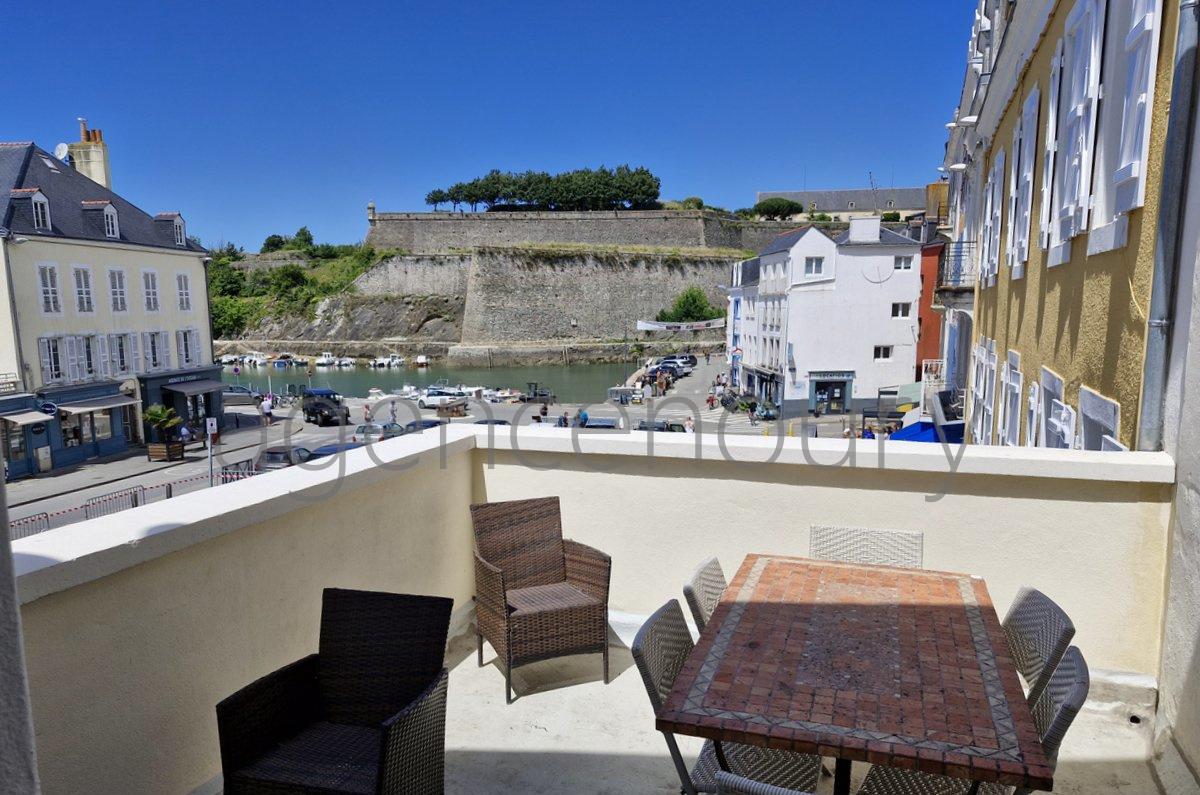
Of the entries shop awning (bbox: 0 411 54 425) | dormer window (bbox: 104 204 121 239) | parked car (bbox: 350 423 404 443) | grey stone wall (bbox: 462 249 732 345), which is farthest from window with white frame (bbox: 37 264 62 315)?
grey stone wall (bbox: 462 249 732 345)

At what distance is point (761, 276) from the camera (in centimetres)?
2975

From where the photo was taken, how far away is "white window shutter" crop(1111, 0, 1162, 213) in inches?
117

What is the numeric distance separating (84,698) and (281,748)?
0.47 meters

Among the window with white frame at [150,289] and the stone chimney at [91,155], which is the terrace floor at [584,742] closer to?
the window with white frame at [150,289]

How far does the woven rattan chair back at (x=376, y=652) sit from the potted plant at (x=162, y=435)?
20307mm

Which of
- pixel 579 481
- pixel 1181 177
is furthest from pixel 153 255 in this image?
pixel 1181 177

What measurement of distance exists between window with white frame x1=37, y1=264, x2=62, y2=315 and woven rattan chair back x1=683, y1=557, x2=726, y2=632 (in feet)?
69.1

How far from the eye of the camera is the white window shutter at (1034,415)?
495cm

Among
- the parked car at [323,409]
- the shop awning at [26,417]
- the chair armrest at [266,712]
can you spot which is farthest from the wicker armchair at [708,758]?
the parked car at [323,409]

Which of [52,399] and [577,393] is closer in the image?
[52,399]

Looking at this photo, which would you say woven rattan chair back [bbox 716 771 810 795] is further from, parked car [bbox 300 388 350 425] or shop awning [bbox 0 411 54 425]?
parked car [bbox 300 388 350 425]

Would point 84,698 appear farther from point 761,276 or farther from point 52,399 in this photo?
point 761,276

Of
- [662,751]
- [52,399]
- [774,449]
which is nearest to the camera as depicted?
[662,751]

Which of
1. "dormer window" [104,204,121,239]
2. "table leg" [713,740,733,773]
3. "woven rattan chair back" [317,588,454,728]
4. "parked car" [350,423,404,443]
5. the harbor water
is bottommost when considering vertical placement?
the harbor water
